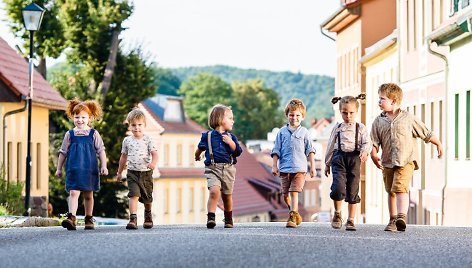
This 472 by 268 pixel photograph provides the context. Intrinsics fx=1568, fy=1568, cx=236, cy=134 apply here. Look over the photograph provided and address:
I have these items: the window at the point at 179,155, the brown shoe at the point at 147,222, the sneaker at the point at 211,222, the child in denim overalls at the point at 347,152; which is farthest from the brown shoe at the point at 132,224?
the window at the point at 179,155

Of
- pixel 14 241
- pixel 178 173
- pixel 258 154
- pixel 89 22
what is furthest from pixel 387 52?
pixel 258 154

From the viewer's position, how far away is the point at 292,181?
66.0ft

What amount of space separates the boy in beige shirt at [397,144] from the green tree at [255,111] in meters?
136

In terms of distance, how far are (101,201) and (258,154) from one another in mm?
86976

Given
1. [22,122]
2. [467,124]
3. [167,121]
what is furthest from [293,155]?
[167,121]

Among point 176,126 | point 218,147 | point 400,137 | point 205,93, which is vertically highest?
point 205,93

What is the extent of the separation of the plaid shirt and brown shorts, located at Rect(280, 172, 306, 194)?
5.14 feet

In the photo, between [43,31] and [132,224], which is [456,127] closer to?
[132,224]

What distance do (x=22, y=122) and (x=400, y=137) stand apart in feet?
102

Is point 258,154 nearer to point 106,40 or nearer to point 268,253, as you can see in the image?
point 106,40

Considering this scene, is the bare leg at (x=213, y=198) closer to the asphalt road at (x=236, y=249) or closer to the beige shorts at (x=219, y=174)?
the beige shorts at (x=219, y=174)

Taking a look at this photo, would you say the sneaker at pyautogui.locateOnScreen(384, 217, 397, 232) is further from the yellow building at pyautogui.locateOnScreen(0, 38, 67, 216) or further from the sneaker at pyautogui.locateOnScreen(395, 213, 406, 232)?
the yellow building at pyautogui.locateOnScreen(0, 38, 67, 216)

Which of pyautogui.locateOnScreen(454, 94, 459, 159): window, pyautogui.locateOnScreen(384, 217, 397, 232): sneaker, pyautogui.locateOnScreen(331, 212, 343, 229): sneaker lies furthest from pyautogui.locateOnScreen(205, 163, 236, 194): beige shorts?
pyautogui.locateOnScreen(454, 94, 459, 159): window

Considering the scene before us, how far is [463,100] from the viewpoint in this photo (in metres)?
35.5
